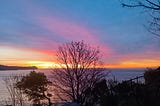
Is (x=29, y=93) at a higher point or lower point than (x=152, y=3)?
lower

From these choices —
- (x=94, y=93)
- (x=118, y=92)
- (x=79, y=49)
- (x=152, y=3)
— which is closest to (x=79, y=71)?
(x=79, y=49)

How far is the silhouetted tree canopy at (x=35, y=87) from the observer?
4585cm

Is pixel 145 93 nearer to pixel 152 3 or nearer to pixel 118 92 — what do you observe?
pixel 118 92

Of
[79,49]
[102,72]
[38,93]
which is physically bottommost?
[38,93]

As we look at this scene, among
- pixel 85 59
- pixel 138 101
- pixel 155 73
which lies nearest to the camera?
A: pixel 138 101

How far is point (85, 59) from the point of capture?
40.3 m

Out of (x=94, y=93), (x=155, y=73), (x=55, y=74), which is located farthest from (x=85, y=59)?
(x=94, y=93)

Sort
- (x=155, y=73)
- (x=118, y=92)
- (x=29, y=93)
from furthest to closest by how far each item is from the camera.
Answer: (x=29, y=93) → (x=155, y=73) → (x=118, y=92)

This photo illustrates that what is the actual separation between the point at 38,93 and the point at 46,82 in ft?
8.49

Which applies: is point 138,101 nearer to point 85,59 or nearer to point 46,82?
point 85,59

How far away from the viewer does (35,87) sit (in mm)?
46344

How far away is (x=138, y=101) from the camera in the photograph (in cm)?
1386

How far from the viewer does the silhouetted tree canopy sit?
Result: 150 feet

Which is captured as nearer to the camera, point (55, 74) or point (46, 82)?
point (55, 74)
